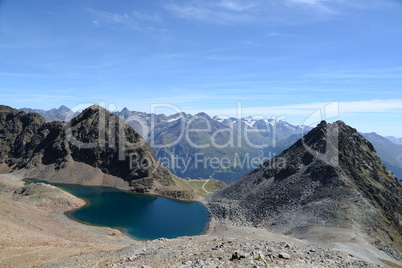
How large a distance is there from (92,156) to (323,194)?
433 ft

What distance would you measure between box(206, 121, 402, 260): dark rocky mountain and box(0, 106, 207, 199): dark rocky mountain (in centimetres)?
4891

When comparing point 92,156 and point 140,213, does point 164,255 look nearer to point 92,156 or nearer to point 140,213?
point 140,213

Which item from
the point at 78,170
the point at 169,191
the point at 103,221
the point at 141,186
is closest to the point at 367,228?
the point at 103,221

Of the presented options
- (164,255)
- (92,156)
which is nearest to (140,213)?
(164,255)

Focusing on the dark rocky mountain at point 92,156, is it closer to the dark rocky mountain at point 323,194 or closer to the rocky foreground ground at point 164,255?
the dark rocky mountain at point 323,194

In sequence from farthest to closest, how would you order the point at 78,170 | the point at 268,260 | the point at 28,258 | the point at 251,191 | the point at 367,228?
the point at 78,170 < the point at 251,191 < the point at 367,228 < the point at 28,258 < the point at 268,260

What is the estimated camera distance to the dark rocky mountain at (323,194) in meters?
62.0

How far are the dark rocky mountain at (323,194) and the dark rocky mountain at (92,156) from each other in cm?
4891

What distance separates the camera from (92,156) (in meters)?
164

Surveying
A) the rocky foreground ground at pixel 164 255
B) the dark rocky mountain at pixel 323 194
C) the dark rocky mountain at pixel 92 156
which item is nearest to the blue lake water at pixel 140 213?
the dark rocky mountain at pixel 323 194

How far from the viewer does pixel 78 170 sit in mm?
156625

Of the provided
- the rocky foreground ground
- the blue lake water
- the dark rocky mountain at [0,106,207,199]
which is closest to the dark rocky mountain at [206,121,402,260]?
the blue lake water

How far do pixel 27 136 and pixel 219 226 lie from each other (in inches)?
6625

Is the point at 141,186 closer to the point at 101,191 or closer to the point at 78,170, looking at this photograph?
the point at 101,191
